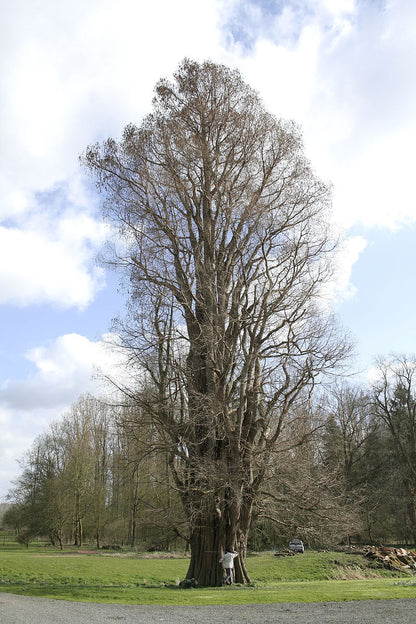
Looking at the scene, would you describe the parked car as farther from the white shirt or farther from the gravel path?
the gravel path

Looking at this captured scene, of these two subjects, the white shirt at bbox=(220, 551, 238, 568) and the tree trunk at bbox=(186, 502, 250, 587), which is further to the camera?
the tree trunk at bbox=(186, 502, 250, 587)

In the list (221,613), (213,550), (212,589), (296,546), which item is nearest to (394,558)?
(296,546)

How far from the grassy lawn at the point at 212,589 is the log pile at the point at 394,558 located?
30.5 inches

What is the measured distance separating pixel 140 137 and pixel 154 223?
9.40 ft

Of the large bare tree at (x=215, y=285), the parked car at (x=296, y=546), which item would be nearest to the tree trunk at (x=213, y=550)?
the large bare tree at (x=215, y=285)

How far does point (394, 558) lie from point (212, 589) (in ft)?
49.0

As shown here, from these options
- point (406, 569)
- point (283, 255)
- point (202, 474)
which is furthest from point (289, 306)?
point (406, 569)

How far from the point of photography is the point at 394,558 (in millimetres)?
23641

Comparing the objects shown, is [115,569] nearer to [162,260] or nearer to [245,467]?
[245,467]

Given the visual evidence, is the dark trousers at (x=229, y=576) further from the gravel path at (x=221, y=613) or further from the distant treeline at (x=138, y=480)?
the distant treeline at (x=138, y=480)

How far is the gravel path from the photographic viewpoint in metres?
7.71

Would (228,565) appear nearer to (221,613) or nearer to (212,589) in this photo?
(212,589)

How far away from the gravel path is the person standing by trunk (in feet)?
10.8

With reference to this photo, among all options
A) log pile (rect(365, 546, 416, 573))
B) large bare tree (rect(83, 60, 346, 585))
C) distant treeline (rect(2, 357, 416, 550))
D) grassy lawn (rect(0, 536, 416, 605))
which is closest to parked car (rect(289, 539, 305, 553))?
distant treeline (rect(2, 357, 416, 550))
